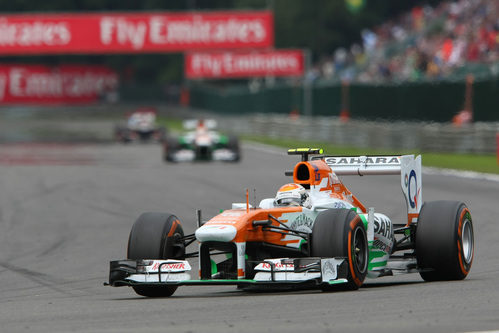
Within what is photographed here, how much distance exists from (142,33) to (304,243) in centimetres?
4638

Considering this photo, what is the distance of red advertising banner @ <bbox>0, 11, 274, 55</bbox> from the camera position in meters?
54.5

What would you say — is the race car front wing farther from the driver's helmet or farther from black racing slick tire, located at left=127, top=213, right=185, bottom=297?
the driver's helmet

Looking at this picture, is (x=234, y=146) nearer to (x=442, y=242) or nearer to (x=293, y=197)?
(x=293, y=197)

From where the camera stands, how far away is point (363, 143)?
36.3 m

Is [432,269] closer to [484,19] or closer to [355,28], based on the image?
[484,19]

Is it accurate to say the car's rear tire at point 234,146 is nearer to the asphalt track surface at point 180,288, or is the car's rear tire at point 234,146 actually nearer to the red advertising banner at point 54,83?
the asphalt track surface at point 180,288

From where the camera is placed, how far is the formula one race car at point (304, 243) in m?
8.77

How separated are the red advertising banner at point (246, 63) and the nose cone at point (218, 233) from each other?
46.7 m

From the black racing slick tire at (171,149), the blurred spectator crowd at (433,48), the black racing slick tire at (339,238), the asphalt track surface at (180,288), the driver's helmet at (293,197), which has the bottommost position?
the black racing slick tire at (171,149)

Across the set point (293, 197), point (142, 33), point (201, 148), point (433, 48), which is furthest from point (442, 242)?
point (142, 33)

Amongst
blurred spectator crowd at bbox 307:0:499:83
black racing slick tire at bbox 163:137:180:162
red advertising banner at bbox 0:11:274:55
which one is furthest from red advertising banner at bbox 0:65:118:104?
black racing slick tire at bbox 163:137:180:162

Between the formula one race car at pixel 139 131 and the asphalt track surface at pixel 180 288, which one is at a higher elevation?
the asphalt track surface at pixel 180 288

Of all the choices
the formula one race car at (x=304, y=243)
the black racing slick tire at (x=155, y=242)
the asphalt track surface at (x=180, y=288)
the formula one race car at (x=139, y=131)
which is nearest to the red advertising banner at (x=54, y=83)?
the formula one race car at (x=139, y=131)

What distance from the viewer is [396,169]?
1062cm
